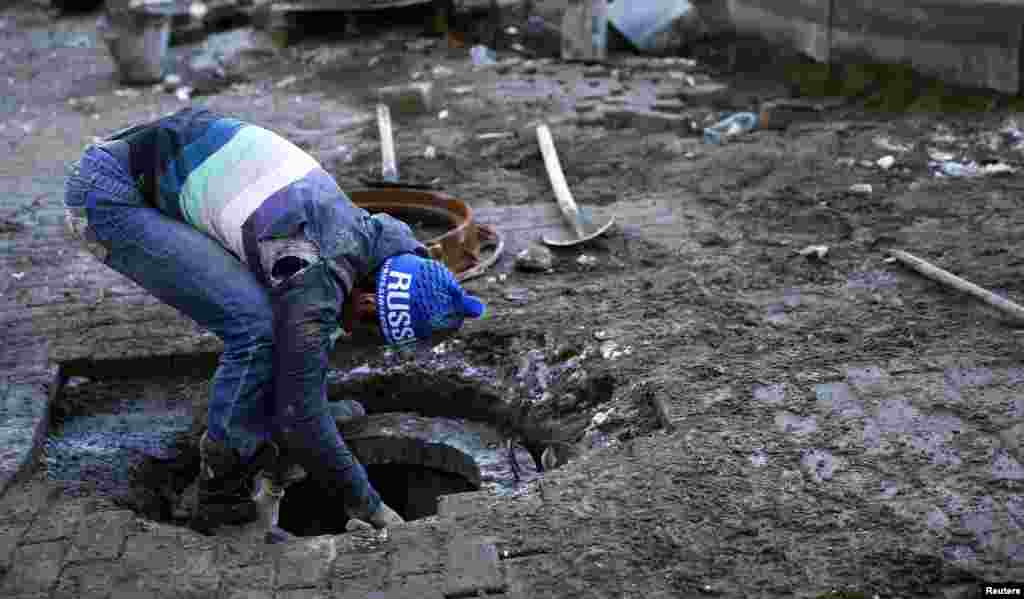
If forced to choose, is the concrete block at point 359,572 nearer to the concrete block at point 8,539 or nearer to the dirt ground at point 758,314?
the dirt ground at point 758,314

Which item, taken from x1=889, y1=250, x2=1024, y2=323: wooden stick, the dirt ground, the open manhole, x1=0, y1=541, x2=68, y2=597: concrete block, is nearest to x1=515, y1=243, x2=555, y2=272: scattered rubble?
the dirt ground

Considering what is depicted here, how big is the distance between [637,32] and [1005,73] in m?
3.97

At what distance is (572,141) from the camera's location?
26.0 feet

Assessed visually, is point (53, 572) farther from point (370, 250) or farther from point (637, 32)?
point (637, 32)

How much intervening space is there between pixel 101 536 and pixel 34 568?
235 mm

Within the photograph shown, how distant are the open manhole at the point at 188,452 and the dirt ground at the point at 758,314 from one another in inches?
14.0

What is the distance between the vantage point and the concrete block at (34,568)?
3.38 meters

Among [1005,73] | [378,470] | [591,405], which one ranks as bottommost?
[378,470]

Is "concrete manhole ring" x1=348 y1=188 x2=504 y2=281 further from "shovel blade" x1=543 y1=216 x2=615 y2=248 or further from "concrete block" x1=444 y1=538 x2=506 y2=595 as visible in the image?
"concrete block" x1=444 y1=538 x2=506 y2=595

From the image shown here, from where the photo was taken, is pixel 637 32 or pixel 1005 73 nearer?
pixel 1005 73

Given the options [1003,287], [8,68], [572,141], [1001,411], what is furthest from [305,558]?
[8,68]

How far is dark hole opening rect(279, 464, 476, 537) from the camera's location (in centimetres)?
490

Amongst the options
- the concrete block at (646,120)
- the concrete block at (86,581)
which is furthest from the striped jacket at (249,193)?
the concrete block at (646,120)

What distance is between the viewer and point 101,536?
3646 mm
